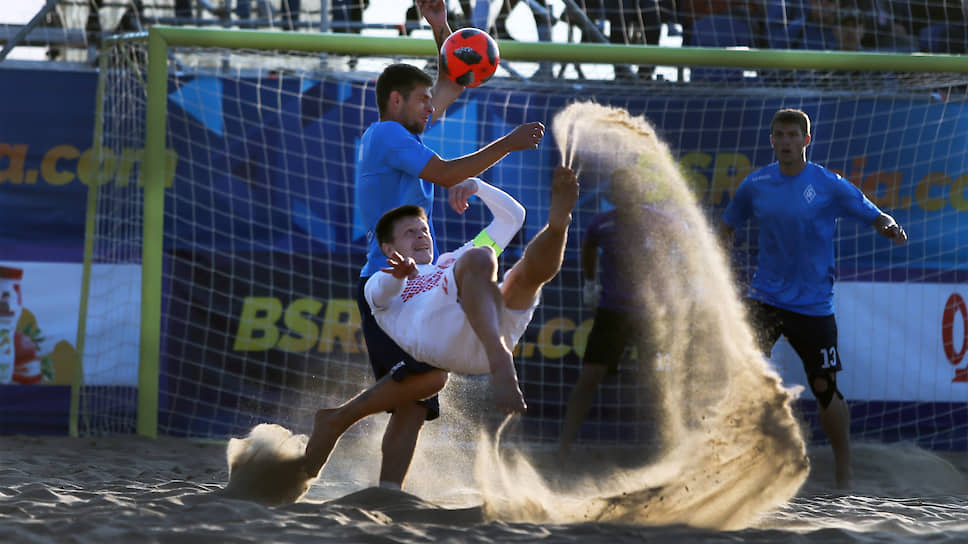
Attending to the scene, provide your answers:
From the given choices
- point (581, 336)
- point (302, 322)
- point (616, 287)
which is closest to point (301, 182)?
point (302, 322)

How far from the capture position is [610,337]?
6336 mm

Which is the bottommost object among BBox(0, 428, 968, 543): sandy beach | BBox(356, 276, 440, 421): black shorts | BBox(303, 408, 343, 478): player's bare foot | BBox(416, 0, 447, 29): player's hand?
BBox(0, 428, 968, 543): sandy beach

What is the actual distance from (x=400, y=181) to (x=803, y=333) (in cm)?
233

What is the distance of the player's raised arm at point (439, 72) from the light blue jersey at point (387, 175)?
34 centimetres

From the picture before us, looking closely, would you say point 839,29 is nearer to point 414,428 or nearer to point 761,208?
point 761,208

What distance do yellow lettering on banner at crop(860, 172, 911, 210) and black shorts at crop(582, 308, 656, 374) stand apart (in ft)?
6.80

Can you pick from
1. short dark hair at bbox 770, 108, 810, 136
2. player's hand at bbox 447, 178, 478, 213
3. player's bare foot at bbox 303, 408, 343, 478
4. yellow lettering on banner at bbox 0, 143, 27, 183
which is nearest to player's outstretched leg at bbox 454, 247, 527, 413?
player's hand at bbox 447, 178, 478, 213

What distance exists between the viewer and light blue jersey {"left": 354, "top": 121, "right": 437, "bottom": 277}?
394cm

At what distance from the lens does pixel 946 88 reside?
293 inches

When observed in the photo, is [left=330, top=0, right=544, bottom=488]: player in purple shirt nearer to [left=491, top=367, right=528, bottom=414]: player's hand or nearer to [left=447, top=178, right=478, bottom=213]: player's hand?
[left=447, top=178, right=478, bottom=213]: player's hand

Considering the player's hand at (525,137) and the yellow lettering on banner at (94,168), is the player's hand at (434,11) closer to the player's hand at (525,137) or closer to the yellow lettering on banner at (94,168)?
the player's hand at (525,137)

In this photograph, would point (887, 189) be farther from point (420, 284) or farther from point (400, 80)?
point (420, 284)

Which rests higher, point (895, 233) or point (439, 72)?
point (439, 72)

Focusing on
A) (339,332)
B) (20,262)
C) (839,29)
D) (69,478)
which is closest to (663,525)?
(69,478)
